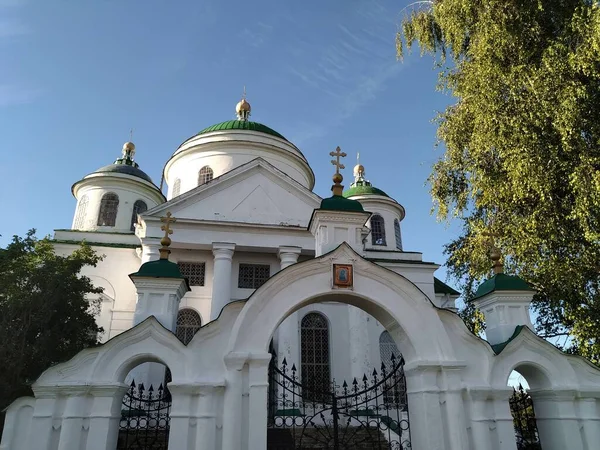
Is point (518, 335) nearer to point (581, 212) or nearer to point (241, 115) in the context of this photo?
point (581, 212)

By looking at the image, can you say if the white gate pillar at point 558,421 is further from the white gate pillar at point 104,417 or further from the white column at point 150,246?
the white column at point 150,246

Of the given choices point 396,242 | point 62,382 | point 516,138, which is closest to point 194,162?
point 396,242

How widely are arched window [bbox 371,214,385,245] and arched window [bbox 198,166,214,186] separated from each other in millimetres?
8796

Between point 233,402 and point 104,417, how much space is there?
5.26 feet

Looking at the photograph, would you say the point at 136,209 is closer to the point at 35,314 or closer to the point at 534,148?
the point at 35,314

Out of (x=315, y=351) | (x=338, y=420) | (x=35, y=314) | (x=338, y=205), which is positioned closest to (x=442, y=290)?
(x=315, y=351)

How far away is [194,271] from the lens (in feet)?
53.8

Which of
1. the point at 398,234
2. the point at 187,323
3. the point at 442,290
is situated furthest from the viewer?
the point at 398,234

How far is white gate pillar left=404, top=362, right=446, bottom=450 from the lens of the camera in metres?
6.10

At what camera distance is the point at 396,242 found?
23.8 m

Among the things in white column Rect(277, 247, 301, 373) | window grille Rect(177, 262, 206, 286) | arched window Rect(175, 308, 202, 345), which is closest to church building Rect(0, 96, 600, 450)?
white column Rect(277, 247, 301, 373)

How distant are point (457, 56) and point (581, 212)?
5777 millimetres

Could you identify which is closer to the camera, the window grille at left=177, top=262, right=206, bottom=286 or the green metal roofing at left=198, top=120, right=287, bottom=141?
the window grille at left=177, top=262, right=206, bottom=286

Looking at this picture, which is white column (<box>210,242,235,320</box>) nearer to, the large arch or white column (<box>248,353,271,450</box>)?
the large arch
